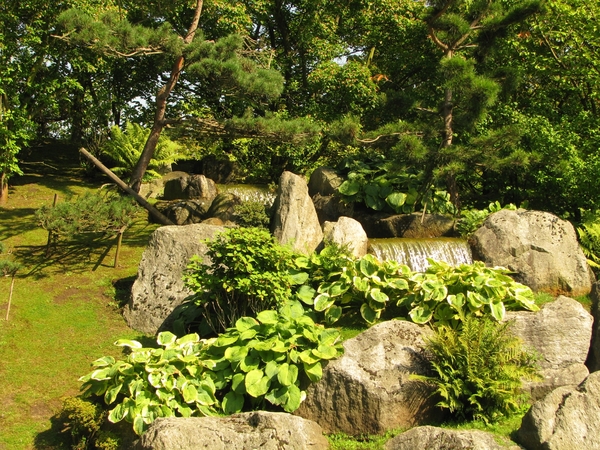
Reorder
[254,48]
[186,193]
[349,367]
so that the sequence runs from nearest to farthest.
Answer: [349,367], [254,48], [186,193]

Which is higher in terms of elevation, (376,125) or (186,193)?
(376,125)

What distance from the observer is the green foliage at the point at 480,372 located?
246 inches

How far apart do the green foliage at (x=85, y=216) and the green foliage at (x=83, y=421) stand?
Result: 166 inches

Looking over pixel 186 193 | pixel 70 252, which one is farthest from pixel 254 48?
pixel 70 252

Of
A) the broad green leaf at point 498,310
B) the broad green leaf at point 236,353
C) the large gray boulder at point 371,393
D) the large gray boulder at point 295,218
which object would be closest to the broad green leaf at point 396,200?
the large gray boulder at point 295,218

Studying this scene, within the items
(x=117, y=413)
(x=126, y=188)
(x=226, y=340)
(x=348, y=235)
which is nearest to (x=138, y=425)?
(x=117, y=413)

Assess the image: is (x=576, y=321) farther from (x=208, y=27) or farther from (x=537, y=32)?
(x=208, y=27)

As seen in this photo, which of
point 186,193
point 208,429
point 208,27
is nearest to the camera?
point 208,429

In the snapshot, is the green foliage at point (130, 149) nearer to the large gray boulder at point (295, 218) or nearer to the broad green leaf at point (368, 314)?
the large gray boulder at point (295, 218)

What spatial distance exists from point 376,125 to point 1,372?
10.2 m

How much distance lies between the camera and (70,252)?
1151 centimetres

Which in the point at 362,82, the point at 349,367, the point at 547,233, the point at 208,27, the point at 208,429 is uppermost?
the point at 208,27

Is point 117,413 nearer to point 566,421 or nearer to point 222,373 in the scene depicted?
point 222,373

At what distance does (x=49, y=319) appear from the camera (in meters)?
9.27
